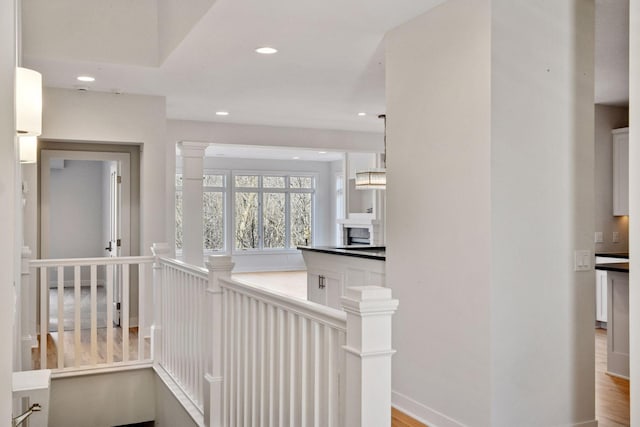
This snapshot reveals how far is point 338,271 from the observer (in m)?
5.14

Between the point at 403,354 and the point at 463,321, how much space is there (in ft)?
2.07

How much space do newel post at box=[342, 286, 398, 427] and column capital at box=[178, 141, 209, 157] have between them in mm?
6219

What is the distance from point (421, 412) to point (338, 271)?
1762 mm

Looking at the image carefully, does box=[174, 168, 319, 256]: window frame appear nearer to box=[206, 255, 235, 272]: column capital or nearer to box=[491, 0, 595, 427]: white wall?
box=[206, 255, 235, 272]: column capital

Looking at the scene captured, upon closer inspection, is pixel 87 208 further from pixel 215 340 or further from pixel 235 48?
pixel 215 340

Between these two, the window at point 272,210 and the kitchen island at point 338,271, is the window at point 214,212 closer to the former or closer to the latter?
the window at point 272,210

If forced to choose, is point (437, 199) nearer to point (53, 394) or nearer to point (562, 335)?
point (562, 335)

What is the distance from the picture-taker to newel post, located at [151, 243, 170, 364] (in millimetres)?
4957

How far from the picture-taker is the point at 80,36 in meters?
4.92

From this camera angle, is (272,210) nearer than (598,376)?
No

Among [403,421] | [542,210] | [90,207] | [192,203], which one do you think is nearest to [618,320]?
[542,210]

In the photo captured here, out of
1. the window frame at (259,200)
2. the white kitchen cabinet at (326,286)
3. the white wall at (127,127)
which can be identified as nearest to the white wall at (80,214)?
the white wall at (127,127)

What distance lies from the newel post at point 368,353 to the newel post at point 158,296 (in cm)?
327

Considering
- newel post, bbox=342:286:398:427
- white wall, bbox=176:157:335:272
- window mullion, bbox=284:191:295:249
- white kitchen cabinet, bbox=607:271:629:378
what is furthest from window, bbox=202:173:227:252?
newel post, bbox=342:286:398:427
